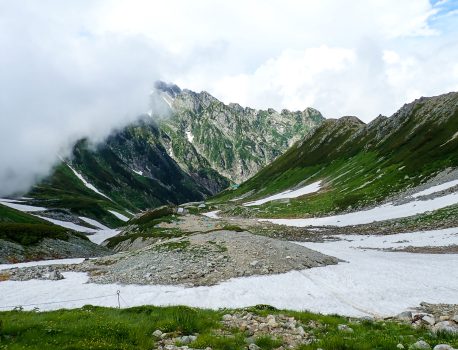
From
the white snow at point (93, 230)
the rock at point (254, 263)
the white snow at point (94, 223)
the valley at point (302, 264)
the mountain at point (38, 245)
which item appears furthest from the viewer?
the white snow at point (94, 223)

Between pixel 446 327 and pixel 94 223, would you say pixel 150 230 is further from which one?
pixel 446 327

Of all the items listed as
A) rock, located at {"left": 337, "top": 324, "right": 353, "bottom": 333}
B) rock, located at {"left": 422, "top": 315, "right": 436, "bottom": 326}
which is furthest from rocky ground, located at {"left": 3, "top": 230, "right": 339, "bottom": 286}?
rock, located at {"left": 422, "top": 315, "right": 436, "bottom": 326}

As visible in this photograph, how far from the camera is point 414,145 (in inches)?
5069

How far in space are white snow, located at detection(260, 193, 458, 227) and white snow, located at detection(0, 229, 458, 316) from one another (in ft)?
103

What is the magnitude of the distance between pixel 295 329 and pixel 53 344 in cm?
941

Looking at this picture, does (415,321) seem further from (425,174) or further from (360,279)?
Answer: (425,174)

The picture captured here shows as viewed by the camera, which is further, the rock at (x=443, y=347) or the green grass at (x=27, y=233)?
the green grass at (x=27, y=233)

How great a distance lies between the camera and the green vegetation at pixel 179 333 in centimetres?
1354

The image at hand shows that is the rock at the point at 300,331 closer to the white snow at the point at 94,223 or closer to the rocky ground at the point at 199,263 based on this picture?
the rocky ground at the point at 199,263

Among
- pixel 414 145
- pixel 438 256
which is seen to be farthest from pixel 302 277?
pixel 414 145

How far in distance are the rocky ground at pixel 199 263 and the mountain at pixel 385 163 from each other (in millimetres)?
56368

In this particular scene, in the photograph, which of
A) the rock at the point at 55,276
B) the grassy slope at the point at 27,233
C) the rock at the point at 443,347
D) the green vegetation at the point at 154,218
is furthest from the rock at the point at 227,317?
the green vegetation at the point at 154,218

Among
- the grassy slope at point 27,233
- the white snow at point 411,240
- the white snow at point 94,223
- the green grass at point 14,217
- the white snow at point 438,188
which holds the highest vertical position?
the green grass at point 14,217

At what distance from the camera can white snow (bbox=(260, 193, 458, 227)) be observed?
232 feet
